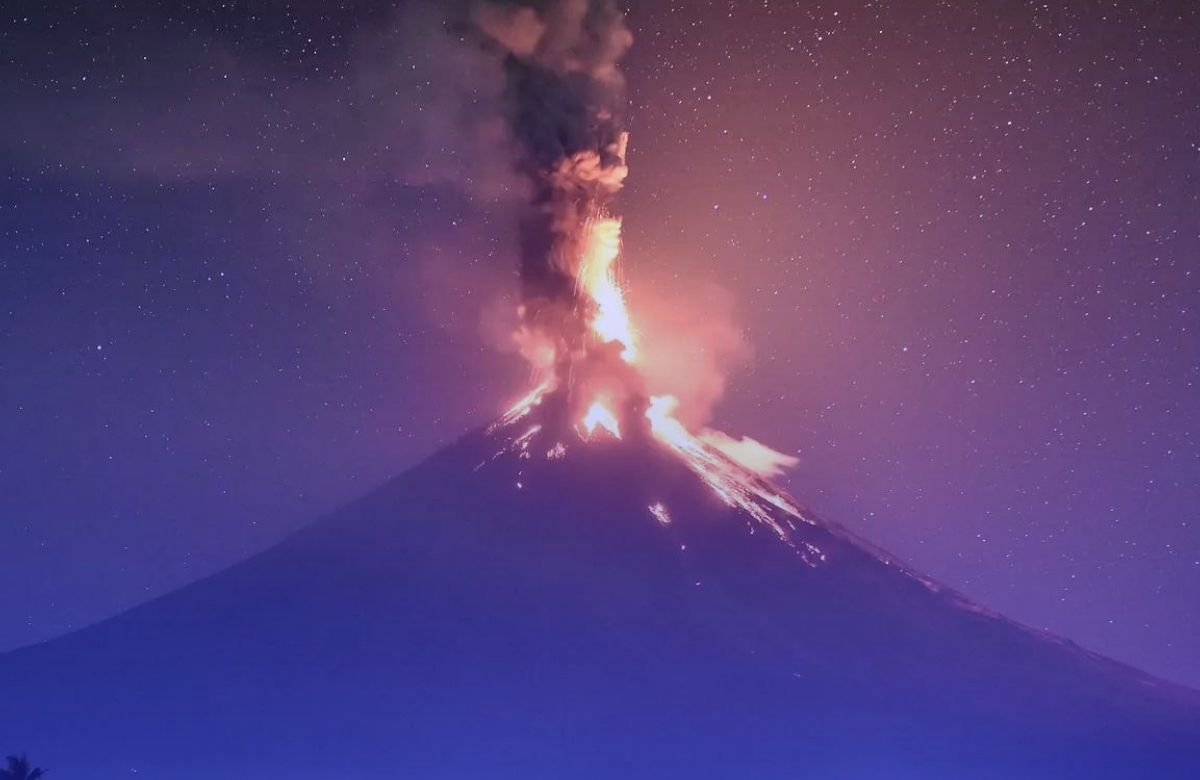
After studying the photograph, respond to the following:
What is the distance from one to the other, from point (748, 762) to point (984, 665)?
21.6 feet

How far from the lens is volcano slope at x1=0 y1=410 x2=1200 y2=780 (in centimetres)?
1522

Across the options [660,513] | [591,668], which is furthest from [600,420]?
[591,668]

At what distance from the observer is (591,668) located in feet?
56.1

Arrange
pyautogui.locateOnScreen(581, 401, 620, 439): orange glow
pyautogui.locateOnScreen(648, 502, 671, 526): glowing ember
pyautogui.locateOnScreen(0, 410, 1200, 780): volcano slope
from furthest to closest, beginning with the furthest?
pyautogui.locateOnScreen(648, 502, 671, 526): glowing ember, pyautogui.locateOnScreen(581, 401, 620, 439): orange glow, pyautogui.locateOnScreen(0, 410, 1200, 780): volcano slope

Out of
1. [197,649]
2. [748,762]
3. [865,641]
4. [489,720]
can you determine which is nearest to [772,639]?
[865,641]

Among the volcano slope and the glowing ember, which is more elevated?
the glowing ember

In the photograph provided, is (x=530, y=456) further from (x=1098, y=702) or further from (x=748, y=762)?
(x=1098, y=702)

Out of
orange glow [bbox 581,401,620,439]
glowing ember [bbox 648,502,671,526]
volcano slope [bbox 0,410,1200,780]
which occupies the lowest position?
volcano slope [bbox 0,410,1200,780]

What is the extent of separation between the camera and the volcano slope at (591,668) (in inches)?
599

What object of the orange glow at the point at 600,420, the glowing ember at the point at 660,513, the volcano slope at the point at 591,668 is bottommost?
the volcano slope at the point at 591,668

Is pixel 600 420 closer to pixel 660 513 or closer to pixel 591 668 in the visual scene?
pixel 660 513

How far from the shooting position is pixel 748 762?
581 inches

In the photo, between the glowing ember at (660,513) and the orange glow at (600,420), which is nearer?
the orange glow at (600,420)

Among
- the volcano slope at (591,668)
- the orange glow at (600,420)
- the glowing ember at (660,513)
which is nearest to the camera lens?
the volcano slope at (591,668)
